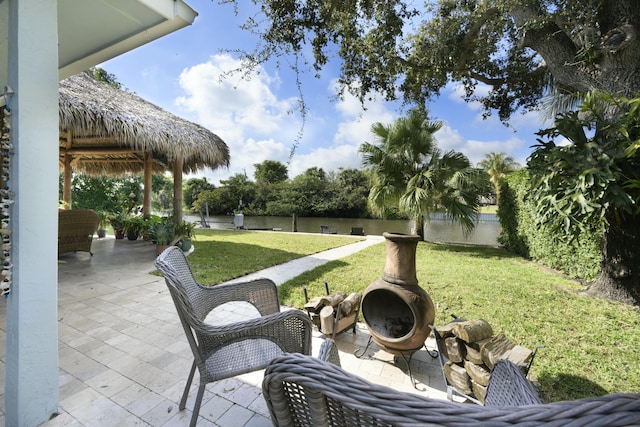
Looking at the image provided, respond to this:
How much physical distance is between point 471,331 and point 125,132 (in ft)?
20.1

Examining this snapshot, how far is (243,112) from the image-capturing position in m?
4.86

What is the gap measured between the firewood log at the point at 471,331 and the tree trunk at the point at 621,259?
2.83 meters

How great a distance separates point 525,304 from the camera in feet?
10.7

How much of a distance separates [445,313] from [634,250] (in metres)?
2.54

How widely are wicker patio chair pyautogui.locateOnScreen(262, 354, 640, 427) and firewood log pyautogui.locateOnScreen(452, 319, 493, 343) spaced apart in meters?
1.52

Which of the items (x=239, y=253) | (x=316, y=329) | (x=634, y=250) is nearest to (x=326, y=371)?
(x=316, y=329)

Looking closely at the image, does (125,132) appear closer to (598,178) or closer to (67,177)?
(67,177)

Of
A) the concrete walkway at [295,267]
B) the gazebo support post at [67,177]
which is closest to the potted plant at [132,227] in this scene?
the gazebo support post at [67,177]

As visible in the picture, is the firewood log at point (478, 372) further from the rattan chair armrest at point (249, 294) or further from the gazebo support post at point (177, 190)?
the gazebo support post at point (177, 190)

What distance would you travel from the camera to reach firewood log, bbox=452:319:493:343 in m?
1.76

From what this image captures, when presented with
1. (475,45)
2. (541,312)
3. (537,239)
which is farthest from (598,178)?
(537,239)

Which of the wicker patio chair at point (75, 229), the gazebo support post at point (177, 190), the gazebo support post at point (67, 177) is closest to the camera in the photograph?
the wicker patio chair at point (75, 229)

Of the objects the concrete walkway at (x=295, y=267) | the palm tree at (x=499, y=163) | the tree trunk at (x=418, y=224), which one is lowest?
the concrete walkway at (x=295, y=267)

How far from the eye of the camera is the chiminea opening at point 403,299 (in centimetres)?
188
